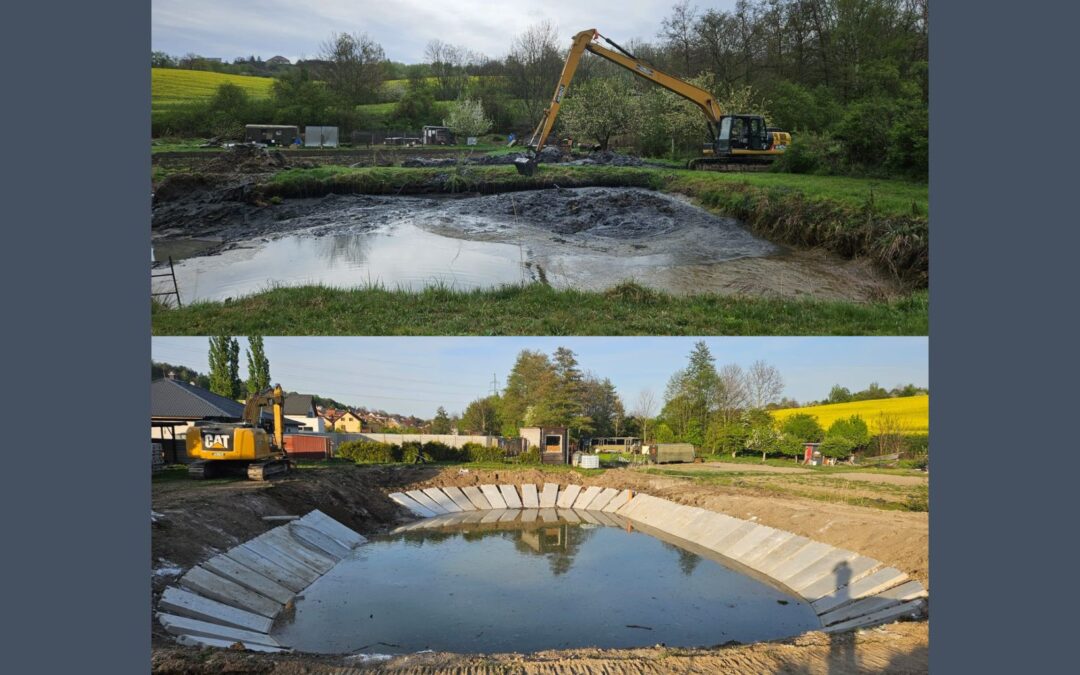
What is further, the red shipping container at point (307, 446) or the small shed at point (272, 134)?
the red shipping container at point (307, 446)

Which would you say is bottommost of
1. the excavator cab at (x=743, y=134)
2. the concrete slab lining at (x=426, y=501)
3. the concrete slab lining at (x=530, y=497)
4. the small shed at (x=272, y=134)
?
the concrete slab lining at (x=530, y=497)

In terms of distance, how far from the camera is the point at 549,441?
27453 mm

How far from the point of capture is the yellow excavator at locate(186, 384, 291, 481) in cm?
1543

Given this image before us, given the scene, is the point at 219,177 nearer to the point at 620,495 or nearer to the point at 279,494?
the point at 279,494

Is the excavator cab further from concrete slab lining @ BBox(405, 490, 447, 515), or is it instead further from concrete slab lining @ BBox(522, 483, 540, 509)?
concrete slab lining @ BBox(405, 490, 447, 515)

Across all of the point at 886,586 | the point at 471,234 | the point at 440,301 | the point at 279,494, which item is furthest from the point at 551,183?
the point at 886,586

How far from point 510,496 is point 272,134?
1308 centimetres

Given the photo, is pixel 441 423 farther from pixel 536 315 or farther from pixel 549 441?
pixel 536 315

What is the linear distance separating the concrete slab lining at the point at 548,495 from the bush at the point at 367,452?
630 centimetres

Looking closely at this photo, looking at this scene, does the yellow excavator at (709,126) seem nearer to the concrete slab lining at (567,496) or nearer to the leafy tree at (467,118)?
the leafy tree at (467,118)

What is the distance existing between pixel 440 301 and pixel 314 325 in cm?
189

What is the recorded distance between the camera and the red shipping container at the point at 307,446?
87.1 ft

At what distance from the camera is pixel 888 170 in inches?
500

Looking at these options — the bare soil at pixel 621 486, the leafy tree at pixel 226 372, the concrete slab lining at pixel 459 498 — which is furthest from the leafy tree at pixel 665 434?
the leafy tree at pixel 226 372
